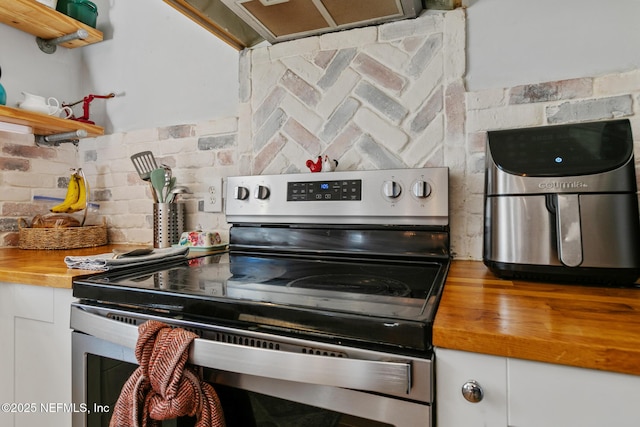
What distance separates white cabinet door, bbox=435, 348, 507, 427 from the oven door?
0.09 ft

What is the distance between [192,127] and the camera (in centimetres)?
162

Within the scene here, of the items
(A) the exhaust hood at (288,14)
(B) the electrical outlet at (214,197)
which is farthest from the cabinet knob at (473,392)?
(B) the electrical outlet at (214,197)

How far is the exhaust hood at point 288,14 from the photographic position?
3.74 ft

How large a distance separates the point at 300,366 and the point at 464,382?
10.4 inches

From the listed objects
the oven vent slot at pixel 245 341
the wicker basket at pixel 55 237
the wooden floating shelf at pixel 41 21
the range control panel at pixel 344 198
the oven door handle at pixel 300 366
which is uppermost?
the wooden floating shelf at pixel 41 21

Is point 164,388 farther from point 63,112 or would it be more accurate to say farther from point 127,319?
point 63,112

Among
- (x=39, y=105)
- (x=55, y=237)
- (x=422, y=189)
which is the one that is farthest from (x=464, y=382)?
(x=39, y=105)

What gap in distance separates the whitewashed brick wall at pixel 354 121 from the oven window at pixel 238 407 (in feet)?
2.45

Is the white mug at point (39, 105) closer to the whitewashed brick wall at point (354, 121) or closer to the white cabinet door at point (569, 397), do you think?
the whitewashed brick wall at point (354, 121)

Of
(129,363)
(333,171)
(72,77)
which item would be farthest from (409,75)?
(72,77)

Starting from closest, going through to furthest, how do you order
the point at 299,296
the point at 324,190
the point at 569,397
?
1. the point at 569,397
2. the point at 299,296
3. the point at 324,190

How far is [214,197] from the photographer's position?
5.04 feet

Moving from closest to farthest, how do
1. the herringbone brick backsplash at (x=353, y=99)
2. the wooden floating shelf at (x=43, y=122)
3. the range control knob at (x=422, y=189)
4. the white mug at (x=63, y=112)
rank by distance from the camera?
the range control knob at (x=422, y=189)
the herringbone brick backsplash at (x=353, y=99)
the wooden floating shelf at (x=43, y=122)
the white mug at (x=63, y=112)

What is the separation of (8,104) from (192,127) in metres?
0.85
